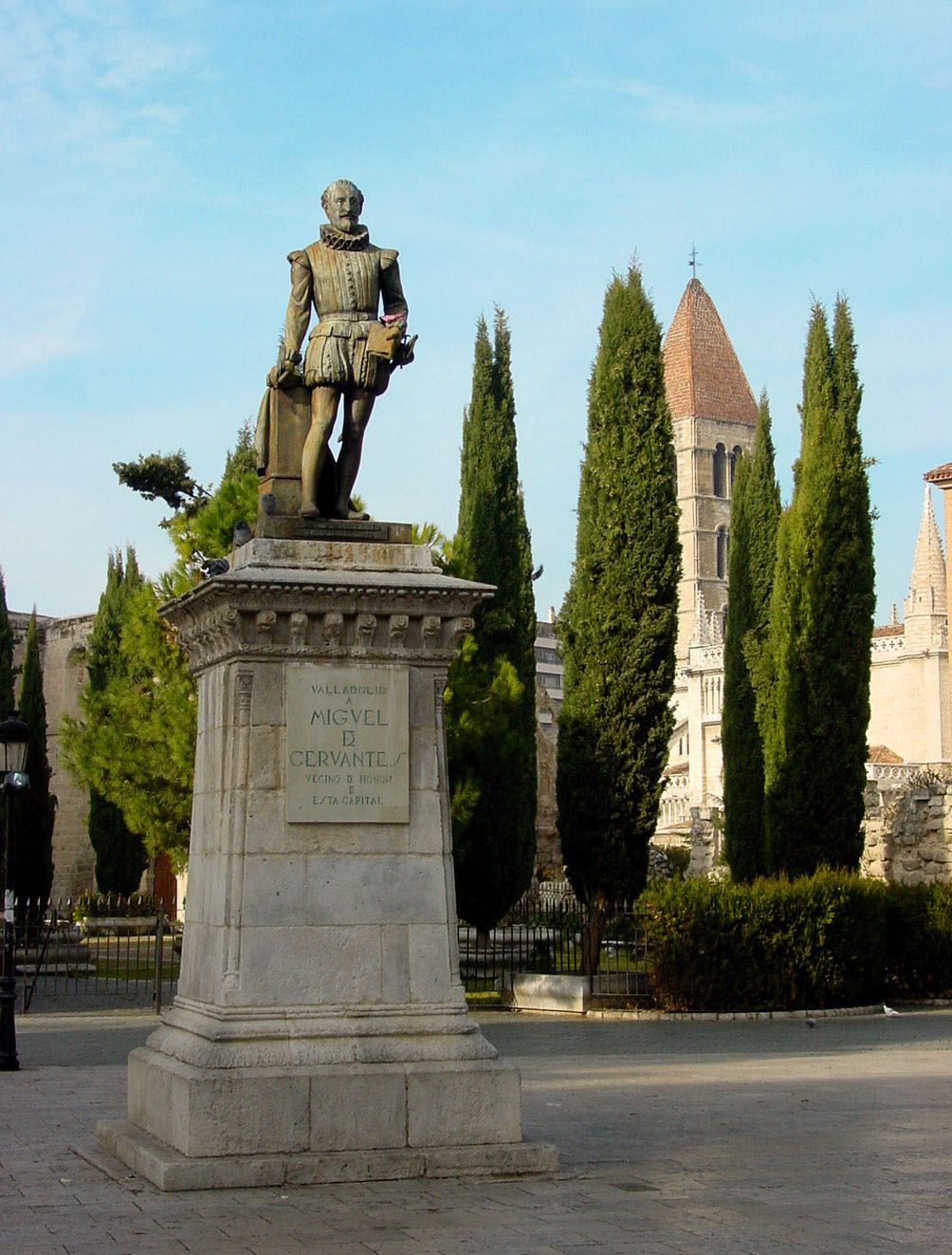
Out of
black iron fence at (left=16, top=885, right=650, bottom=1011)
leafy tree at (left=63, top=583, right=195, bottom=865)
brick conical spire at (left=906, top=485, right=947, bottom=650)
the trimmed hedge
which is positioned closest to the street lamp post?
black iron fence at (left=16, top=885, right=650, bottom=1011)

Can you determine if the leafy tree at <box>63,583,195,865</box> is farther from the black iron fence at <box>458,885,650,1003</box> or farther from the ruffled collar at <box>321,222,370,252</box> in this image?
the ruffled collar at <box>321,222,370,252</box>

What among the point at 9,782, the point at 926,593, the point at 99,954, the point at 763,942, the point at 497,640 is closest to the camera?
the point at 9,782

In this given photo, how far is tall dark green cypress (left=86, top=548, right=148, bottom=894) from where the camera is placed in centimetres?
4031

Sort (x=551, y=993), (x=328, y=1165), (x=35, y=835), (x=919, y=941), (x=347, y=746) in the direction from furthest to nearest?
(x=35, y=835) < (x=919, y=941) < (x=551, y=993) < (x=347, y=746) < (x=328, y=1165)

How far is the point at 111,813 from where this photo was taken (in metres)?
40.2

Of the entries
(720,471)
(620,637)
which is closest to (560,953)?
(620,637)

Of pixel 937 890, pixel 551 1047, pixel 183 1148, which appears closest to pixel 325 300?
pixel 183 1148

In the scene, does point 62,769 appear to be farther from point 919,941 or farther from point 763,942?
point 763,942

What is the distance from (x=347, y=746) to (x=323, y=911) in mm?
885

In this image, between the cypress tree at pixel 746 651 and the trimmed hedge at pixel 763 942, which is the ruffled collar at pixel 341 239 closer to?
the trimmed hedge at pixel 763 942

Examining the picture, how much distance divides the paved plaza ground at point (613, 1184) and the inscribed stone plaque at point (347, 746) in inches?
75.6

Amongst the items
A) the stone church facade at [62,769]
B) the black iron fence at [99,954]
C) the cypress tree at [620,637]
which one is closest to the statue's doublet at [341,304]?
the black iron fence at [99,954]

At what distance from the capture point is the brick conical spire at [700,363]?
363 feet

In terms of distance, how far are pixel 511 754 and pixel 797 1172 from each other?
1681 cm
